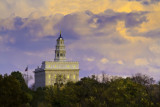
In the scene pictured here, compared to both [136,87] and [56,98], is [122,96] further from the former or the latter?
[56,98]

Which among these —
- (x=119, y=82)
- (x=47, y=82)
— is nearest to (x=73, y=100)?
(x=119, y=82)

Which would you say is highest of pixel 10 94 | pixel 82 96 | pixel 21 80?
pixel 21 80

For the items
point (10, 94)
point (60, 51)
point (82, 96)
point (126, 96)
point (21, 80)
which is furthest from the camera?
point (60, 51)

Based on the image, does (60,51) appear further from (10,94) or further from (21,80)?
(10,94)

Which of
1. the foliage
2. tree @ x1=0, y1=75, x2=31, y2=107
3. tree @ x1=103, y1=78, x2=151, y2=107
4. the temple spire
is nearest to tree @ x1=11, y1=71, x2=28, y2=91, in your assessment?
the foliage

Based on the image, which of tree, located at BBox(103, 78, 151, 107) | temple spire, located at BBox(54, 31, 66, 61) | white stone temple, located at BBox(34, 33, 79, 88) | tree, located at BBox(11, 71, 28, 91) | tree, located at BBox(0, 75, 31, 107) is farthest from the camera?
temple spire, located at BBox(54, 31, 66, 61)

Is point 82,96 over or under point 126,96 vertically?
over

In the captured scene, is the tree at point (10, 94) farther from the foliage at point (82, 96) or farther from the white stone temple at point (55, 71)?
the white stone temple at point (55, 71)

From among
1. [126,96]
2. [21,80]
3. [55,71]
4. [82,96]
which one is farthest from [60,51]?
[126,96]

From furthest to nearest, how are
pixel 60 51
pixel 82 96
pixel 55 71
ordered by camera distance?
1. pixel 60 51
2. pixel 55 71
3. pixel 82 96

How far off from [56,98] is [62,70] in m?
89.7

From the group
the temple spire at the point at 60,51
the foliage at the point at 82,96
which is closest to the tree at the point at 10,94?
the foliage at the point at 82,96

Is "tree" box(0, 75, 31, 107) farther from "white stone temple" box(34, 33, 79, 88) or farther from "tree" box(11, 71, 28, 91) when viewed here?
"white stone temple" box(34, 33, 79, 88)

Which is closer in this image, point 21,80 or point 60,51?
point 21,80
